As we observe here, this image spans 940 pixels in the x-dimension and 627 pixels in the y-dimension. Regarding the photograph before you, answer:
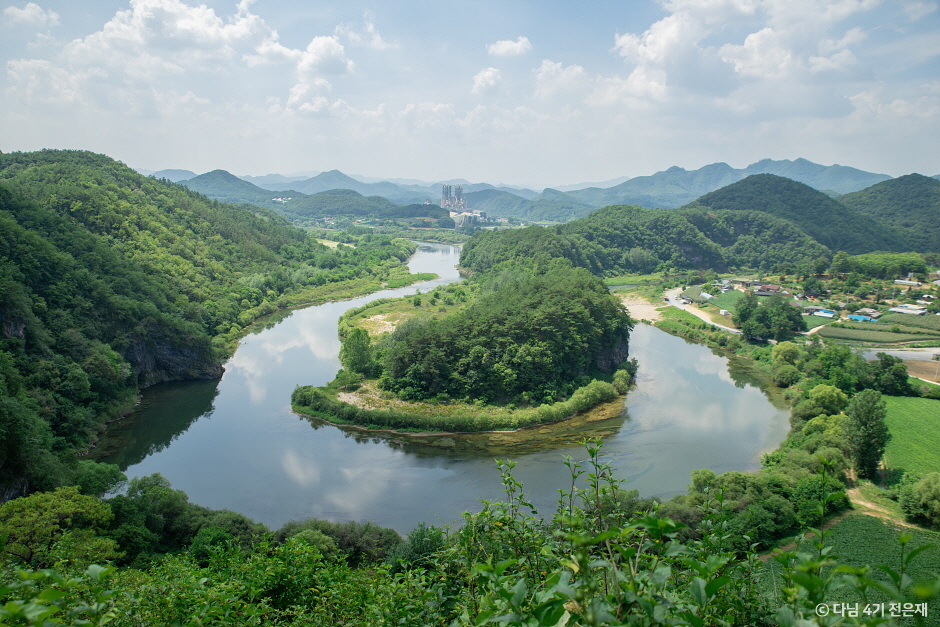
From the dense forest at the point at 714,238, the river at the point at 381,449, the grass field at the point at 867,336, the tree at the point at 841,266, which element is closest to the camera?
the river at the point at 381,449

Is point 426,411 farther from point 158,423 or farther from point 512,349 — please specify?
point 158,423

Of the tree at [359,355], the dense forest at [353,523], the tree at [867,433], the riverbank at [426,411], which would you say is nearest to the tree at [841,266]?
the dense forest at [353,523]

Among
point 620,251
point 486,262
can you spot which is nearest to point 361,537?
point 486,262

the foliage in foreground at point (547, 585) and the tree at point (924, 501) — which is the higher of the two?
the foliage in foreground at point (547, 585)

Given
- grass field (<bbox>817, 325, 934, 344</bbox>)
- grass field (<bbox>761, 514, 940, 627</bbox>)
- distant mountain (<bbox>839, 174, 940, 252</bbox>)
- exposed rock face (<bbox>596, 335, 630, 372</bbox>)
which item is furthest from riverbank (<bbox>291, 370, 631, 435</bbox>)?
distant mountain (<bbox>839, 174, 940, 252</bbox>)

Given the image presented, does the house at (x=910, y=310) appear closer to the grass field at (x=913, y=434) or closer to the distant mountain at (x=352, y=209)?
the grass field at (x=913, y=434)

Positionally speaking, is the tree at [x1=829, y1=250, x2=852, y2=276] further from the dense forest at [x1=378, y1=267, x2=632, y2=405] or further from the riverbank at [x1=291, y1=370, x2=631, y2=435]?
the riverbank at [x1=291, y1=370, x2=631, y2=435]

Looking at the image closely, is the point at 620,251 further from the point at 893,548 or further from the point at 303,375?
the point at 893,548
